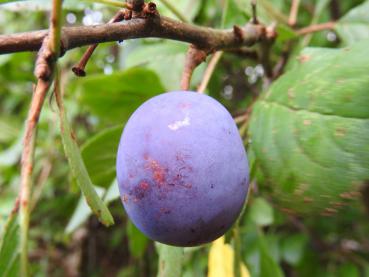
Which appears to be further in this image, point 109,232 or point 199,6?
point 109,232

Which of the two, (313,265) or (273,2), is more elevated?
(273,2)

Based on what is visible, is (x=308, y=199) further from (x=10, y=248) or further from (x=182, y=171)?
(x=10, y=248)

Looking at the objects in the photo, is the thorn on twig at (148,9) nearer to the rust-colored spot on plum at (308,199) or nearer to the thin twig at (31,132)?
the thin twig at (31,132)

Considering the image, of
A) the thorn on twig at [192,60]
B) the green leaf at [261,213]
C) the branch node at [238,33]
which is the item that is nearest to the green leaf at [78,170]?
the thorn on twig at [192,60]

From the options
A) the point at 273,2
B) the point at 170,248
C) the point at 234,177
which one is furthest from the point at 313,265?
the point at 234,177

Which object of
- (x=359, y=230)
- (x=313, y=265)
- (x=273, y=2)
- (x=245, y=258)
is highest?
(x=273, y=2)

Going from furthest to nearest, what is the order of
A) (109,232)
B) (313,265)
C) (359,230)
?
(109,232) → (359,230) → (313,265)

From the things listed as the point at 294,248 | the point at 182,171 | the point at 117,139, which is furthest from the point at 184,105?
the point at 294,248

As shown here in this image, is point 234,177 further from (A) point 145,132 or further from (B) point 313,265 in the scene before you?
(B) point 313,265

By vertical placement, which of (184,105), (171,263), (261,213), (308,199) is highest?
(184,105)
